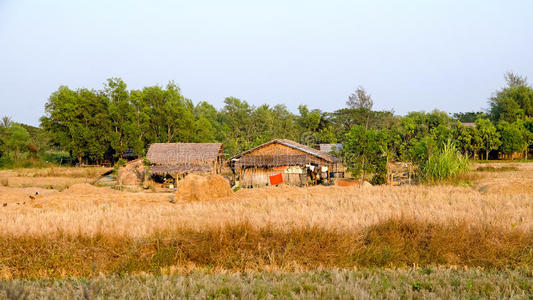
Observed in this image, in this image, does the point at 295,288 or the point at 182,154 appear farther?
the point at 182,154

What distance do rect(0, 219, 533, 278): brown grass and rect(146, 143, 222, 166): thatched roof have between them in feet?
69.3

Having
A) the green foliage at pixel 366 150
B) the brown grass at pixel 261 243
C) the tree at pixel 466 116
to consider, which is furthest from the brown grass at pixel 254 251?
the tree at pixel 466 116

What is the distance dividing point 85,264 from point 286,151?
67.0 feet

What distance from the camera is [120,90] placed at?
47.0 meters

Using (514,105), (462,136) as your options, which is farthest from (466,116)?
(462,136)

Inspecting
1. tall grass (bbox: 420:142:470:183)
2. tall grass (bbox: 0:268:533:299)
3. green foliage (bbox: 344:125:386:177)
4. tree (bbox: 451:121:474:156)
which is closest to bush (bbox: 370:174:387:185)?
green foliage (bbox: 344:125:386:177)

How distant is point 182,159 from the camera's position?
26906 mm

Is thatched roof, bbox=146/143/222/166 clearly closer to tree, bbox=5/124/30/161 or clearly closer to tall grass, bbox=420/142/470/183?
tall grass, bbox=420/142/470/183

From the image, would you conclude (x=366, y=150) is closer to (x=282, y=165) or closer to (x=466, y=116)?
(x=282, y=165)

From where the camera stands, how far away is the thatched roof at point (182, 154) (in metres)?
26.8

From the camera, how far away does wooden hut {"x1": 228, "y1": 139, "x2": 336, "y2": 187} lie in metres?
23.7

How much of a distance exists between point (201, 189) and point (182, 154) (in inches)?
657

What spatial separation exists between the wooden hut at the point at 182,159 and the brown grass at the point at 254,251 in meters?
20.4

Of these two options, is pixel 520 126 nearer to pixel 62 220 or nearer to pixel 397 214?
pixel 397 214
